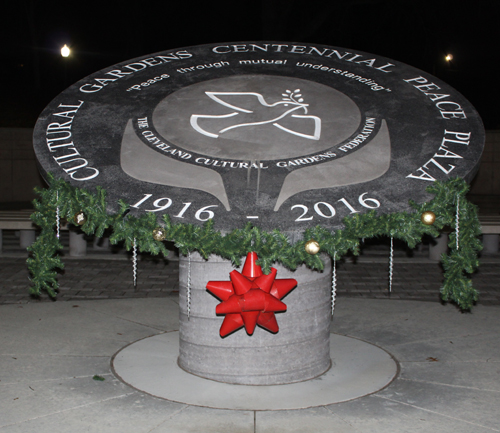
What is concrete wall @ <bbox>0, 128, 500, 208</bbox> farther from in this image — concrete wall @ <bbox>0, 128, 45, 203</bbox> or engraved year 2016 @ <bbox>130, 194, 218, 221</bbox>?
engraved year 2016 @ <bbox>130, 194, 218, 221</bbox>

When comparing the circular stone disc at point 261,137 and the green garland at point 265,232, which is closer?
the green garland at point 265,232

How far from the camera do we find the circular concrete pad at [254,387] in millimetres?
3742

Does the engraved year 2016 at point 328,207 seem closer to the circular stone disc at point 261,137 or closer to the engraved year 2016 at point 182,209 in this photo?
the circular stone disc at point 261,137

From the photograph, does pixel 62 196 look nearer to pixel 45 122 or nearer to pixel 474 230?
pixel 45 122

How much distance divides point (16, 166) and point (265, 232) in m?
14.1

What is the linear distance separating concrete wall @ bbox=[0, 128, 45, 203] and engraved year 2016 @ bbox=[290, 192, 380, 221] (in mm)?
13508

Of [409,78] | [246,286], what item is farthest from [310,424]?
[409,78]

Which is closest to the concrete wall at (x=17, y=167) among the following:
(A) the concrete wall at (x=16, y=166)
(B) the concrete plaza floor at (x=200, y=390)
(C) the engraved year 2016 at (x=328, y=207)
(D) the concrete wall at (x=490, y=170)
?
(A) the concrete wall at (x=16, y=166)

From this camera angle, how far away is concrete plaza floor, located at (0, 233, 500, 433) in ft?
11.2

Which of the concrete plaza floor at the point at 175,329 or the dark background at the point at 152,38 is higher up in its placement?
the dark background at the point at 152,38

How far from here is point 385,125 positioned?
448 cm

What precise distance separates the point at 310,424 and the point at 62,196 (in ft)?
6.53

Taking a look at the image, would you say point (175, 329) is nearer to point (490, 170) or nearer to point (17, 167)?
point (17, 167)

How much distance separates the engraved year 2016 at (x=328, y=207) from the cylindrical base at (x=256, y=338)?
19.9 inches
